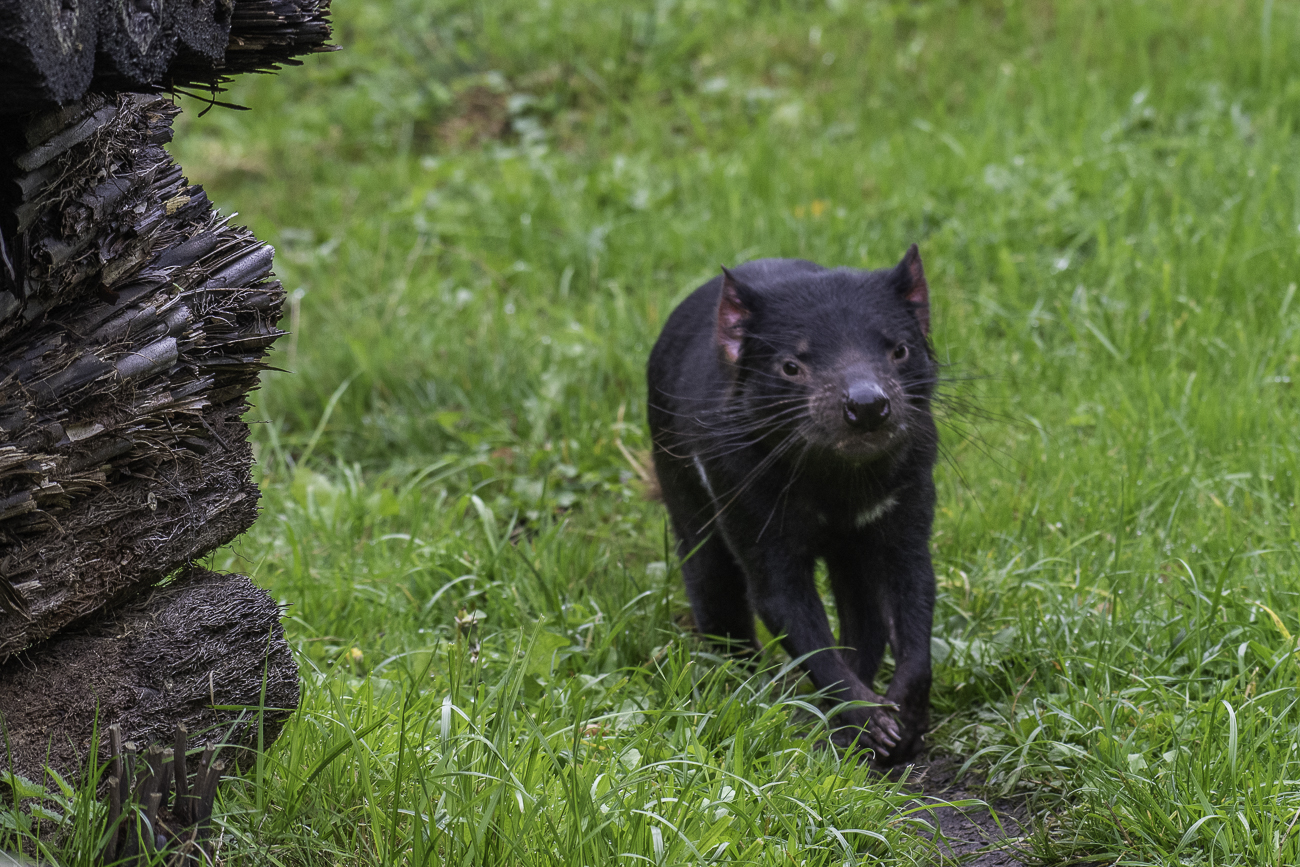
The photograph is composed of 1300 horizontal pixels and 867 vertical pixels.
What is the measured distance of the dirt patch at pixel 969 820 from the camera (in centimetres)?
250

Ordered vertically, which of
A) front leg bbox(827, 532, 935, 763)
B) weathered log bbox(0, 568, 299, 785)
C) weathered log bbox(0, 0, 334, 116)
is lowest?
front leg bbox(827, 532, 935, 763)

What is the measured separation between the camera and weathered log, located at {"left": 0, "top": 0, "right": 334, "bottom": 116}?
1.50 metres

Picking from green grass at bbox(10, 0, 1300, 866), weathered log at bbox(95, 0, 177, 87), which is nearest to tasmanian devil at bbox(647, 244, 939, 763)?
green grass at bbox(10, 0, 1300, 866)

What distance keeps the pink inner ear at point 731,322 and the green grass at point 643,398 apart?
0.71 m

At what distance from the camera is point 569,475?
4316 millimetres

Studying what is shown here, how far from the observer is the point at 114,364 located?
2.02 m

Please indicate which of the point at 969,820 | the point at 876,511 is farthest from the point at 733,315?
the point at 969,820

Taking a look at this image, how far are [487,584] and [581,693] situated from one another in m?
0.72

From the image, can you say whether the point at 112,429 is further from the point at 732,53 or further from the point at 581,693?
the point at 732,53

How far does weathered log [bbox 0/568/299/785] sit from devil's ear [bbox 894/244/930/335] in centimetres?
162

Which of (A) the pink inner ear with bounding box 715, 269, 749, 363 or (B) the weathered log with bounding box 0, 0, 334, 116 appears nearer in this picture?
(B) the weathered log with bounding box 0, 0, 334, 116

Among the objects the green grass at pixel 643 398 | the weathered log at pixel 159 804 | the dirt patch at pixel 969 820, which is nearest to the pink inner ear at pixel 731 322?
the green grass at pixel 643 398

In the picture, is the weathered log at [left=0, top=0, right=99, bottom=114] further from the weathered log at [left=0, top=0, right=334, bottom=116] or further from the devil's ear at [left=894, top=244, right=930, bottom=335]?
the devil's ear at [left=894, top=244, right=930, bottom=335]

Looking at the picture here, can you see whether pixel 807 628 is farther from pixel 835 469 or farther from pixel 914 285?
pixel 914 285
